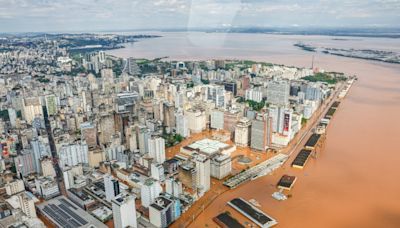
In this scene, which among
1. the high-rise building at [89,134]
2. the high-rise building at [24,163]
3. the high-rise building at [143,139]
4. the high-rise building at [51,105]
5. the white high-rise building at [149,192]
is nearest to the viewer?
the white high-rise building at [149,192]

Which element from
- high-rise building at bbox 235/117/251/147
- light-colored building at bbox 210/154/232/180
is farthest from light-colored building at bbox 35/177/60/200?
high-rise building at bbox 235/117/251/147

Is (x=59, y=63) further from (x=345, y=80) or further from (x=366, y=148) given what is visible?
(x=366, y=148)

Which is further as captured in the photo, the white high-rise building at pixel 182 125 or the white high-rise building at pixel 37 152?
the white high-rise building at pixel 182 125

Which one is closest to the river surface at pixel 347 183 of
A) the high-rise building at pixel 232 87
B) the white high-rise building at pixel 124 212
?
the white high-rise building at pixel 124 212

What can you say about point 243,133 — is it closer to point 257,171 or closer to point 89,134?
point 257,171

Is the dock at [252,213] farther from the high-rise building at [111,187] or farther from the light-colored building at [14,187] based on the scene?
the light-colored building at [14,187]

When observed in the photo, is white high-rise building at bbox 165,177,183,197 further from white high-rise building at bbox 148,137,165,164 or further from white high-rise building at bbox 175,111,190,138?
white high-rise building at bbox 175,111,190,138
